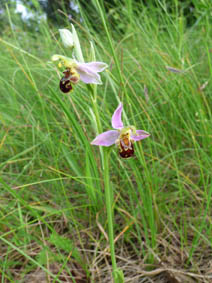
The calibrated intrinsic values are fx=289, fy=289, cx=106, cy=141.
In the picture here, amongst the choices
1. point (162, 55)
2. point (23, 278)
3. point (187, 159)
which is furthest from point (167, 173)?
point (23, 278)

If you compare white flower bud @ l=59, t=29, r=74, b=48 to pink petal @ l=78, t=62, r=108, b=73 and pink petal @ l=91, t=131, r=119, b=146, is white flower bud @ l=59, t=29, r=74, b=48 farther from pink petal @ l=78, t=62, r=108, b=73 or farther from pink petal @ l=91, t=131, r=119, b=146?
pink petal @ l=91, t=131, r=119, b=146

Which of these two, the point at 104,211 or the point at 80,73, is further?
the point at 104,211

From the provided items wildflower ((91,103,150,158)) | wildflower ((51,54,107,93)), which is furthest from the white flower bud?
wildflower ((91,103,150,158))

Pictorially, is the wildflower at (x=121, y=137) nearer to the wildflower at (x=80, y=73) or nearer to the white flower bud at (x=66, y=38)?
the wildflower at (x=80, y=73)

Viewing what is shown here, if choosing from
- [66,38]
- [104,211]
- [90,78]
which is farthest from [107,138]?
[104,211]

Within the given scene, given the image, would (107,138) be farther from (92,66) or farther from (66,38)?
(66,38)

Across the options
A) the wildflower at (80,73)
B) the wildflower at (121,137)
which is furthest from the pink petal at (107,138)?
the wildflower at (80,73)
